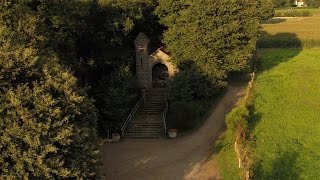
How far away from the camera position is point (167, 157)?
33.6m

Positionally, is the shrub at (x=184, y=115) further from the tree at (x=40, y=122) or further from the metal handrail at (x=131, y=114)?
the tree at (x=40, y=122)

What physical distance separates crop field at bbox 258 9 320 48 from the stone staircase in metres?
34.7

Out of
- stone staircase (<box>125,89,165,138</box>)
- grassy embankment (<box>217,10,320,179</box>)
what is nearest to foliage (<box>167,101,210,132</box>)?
stone staircase (<box>125,89,165,138</box>)

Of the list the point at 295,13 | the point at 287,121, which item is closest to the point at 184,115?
the point at 287,121

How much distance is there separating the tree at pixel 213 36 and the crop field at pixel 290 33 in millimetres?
31013

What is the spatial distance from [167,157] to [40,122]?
15110mm

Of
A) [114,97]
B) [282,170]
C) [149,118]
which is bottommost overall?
[282,170]

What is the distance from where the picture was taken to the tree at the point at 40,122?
64.6ft

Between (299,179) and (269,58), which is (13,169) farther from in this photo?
(269,58)

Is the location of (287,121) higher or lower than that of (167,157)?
higher

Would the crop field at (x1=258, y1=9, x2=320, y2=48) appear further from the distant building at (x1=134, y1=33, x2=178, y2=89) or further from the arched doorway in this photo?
the distant building at (x1=134, y1=33, x2=178, y2=89)

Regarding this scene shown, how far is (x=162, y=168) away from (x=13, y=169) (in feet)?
Answer: 44.8

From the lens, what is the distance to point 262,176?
29.0 metres

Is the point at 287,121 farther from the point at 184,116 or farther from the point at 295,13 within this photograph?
the point at 295,13
